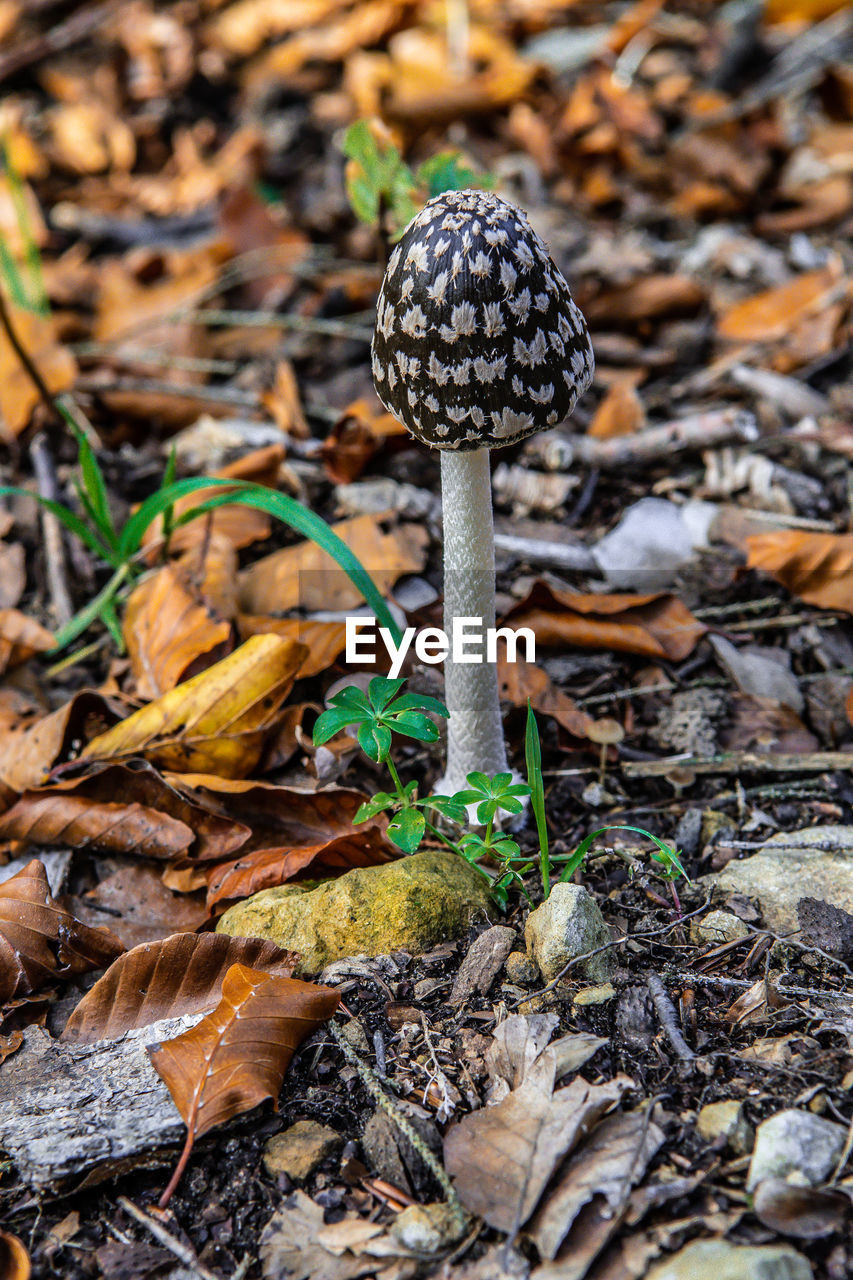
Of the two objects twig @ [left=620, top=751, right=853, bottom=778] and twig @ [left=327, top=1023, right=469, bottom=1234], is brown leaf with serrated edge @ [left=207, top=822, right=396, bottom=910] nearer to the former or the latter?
twig @ [left=327, top=1023, right=469, bottom=1234]

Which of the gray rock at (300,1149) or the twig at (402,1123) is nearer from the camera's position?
the twig at (402,1123)

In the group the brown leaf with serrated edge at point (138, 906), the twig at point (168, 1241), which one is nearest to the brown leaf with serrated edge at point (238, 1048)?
the twig at point (168, 1241)

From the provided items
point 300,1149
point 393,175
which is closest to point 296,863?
point 300,1149

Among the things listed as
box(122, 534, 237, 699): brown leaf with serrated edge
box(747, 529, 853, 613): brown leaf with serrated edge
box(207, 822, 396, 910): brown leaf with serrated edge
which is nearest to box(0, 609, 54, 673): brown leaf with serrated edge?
box(122, 534, 237, 699): brown leaf with serrated edge

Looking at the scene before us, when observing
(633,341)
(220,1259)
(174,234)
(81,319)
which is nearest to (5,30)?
(174,234)

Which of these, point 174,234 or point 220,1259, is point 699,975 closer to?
point 220,1259

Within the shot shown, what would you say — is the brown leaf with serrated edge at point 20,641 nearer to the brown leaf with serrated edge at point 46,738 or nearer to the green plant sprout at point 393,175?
the brown leaf with serrated edge at point 46,738
